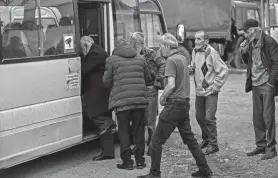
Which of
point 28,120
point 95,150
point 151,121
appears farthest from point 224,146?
point 28,120

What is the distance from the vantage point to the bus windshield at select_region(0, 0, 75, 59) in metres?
6.29

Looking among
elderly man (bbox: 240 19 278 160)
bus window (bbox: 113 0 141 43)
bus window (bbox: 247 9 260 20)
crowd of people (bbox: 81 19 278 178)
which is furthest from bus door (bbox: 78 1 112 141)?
bus window (bbox: 247 9 260 20)

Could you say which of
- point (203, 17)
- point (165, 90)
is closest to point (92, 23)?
point (165, 90)

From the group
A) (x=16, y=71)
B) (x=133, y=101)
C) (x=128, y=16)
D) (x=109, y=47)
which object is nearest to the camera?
(x=16, y=71)

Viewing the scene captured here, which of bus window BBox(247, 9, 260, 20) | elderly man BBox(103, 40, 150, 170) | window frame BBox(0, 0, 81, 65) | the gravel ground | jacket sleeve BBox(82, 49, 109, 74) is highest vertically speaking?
bus window BBox(247, 9, 260, 20)

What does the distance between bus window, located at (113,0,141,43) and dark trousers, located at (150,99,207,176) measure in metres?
2.29

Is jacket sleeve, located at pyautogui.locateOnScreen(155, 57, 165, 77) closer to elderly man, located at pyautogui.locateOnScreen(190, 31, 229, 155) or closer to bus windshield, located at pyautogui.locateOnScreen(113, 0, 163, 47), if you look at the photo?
elderly man, located at pyautogui.locateOnScreen(190, 31, 229, 155)

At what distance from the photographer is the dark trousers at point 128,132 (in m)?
7.18

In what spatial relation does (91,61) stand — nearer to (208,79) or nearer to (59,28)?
(59,28)

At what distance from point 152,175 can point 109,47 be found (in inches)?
93.6

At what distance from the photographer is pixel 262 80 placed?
7.61 meters

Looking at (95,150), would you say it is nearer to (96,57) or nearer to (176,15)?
(96,57)

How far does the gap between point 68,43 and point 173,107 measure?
5.70ft

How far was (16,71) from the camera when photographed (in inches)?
248
